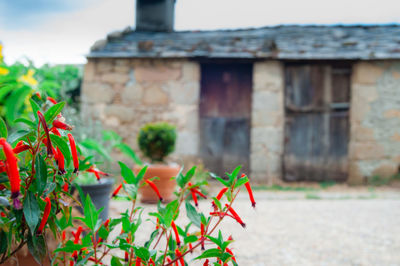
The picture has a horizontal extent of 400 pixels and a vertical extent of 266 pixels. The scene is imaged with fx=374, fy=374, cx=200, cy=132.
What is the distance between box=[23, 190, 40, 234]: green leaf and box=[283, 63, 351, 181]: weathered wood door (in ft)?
21.3

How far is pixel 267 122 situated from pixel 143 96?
234 cm

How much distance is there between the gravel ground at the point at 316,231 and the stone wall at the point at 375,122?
4.98ft

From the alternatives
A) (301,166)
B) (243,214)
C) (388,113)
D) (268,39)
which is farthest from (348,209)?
(268,39)

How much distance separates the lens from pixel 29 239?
875mm

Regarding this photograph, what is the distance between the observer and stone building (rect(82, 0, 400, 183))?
22.3ft

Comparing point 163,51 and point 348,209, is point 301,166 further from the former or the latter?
point 163,51

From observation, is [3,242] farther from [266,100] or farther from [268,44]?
[268,44]

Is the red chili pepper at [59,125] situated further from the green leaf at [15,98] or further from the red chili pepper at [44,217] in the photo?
the green leaf at [15,98]

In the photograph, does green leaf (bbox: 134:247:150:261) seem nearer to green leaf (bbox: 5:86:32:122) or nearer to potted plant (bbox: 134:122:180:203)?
green leaf (bbox: 5:86:32:122)

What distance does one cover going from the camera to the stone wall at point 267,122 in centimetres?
678

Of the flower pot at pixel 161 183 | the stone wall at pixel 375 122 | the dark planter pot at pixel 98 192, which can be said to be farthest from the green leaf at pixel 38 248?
the stone wall at pixel 375 122

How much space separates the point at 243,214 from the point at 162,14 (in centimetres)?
578

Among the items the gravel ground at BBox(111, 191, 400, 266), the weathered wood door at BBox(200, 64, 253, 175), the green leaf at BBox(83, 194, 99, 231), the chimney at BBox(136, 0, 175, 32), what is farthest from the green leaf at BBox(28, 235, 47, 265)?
the chimney at BBox(136, 0, 175, 32)

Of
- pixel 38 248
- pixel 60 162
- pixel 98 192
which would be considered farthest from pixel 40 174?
pixel 98 192
